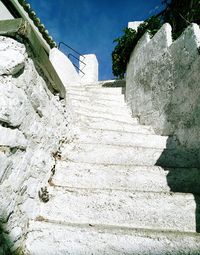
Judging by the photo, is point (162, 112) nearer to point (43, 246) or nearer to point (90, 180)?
point (90, 180)

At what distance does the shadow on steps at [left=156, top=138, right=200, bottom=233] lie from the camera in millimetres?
2268

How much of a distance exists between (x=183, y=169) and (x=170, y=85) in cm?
139

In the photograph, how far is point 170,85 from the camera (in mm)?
3359

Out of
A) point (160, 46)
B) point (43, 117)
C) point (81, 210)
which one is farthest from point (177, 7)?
point (81, 210)

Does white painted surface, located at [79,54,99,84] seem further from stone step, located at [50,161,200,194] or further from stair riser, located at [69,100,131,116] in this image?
stone step, located at [50,161,200,194]

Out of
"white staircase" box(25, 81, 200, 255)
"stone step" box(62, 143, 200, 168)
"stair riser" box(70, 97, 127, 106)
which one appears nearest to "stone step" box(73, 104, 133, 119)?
"stair riser" box(70, 97, 127, 106)

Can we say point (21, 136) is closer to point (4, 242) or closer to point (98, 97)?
point (4, 242)

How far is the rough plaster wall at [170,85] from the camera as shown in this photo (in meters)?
2.80

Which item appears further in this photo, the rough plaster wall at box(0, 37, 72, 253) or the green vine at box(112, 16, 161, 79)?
the green vine at box(112, 16, 161, 79)

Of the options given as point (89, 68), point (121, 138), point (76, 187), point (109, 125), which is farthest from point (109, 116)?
point (89, 68)

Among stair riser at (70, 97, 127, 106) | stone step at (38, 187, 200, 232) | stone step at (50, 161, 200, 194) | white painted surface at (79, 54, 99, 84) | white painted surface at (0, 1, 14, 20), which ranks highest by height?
white painted surface at (79, 54, 99, 84)

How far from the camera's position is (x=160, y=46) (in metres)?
3.91

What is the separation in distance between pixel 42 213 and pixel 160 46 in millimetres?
3074

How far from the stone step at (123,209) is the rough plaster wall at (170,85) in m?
0.90
